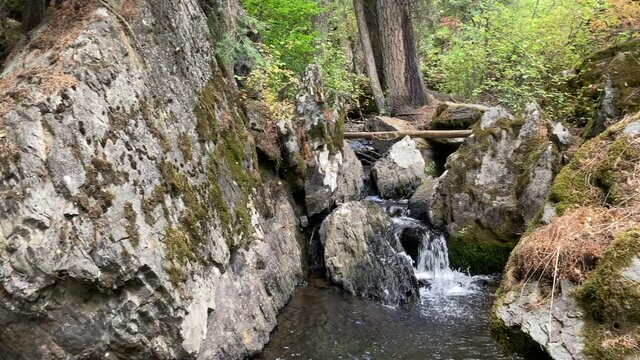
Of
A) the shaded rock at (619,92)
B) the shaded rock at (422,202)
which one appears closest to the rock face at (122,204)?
the shaded rock at (422,202)

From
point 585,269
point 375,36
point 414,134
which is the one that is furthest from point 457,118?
point 585,269

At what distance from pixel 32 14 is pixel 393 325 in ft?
20.5

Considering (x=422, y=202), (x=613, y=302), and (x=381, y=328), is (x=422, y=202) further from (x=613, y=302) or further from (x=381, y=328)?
(x=613, y=302)

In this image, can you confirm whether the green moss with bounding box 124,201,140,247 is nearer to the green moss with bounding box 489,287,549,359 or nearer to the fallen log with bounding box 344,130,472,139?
the green moss with bounding box 489,287,549,359

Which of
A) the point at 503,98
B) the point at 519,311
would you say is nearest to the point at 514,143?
the point at 503,98

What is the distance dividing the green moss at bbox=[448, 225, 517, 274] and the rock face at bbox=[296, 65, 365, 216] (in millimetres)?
2639

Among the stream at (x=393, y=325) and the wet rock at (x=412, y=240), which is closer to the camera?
the stream at (x=393, y=325)

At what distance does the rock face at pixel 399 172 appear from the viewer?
1195 centimetres

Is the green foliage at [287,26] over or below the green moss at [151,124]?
over

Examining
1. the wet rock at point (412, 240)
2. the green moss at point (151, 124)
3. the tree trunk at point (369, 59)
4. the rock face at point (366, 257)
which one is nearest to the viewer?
the green moss at point (151, 124)

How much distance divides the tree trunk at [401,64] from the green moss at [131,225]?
1365 cm

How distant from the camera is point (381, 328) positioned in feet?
21.7

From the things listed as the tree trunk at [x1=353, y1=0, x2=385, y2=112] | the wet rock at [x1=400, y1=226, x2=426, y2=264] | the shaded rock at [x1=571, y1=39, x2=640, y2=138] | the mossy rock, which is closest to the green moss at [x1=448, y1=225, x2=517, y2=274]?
the wet rock at [x1=400, y1=226, x2=426, y2=264]

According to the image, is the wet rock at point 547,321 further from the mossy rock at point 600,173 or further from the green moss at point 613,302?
the mossy rock at point 600,173
